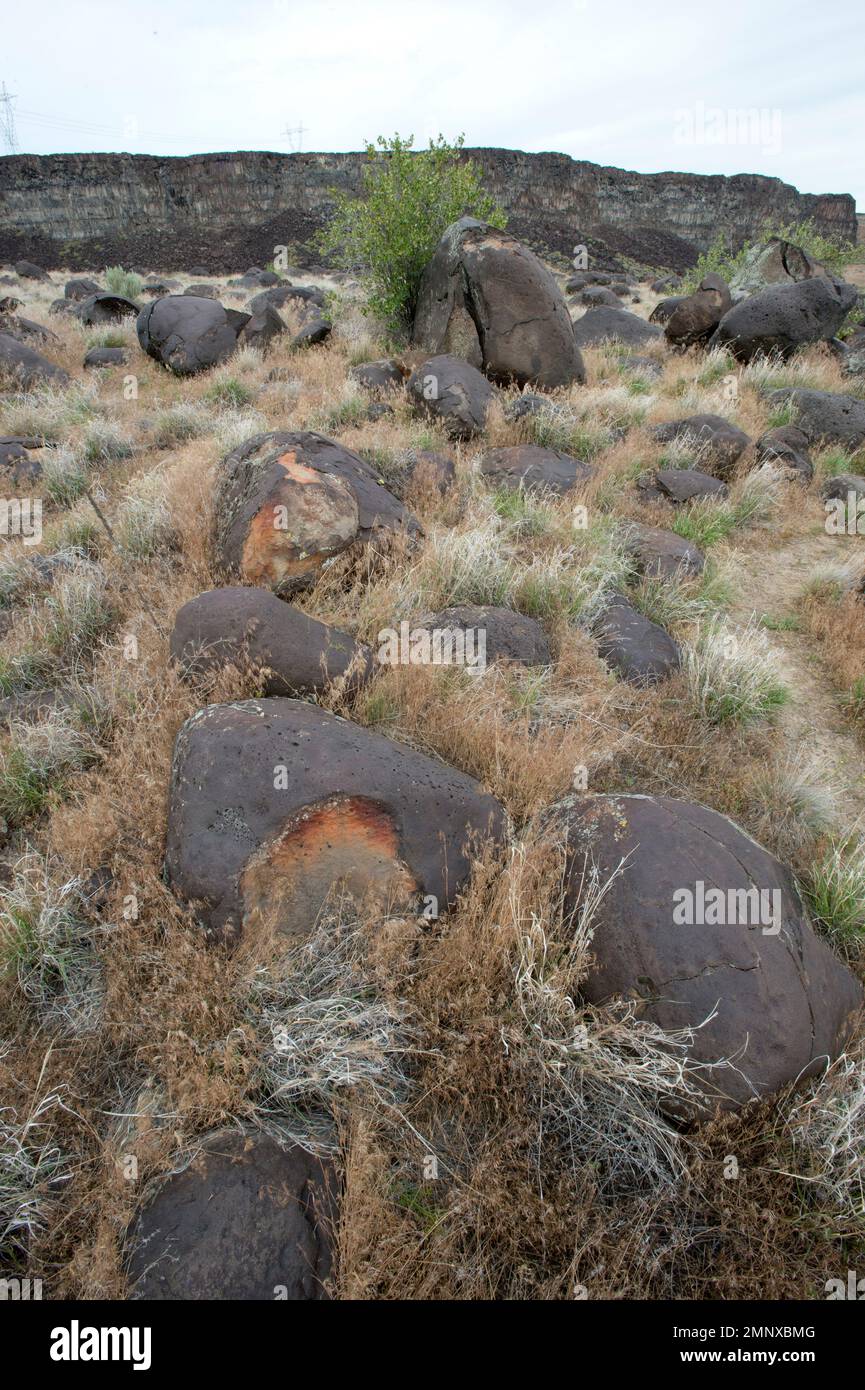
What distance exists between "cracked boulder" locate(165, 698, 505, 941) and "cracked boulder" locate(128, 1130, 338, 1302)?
0.61 metres

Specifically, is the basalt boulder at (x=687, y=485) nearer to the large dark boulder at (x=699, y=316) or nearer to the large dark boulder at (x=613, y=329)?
the large dark boulder at (x=699, y=316)

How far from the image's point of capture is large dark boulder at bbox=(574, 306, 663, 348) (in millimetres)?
12688

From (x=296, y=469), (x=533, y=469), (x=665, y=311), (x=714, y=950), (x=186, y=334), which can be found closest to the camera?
(x=714, y=950)

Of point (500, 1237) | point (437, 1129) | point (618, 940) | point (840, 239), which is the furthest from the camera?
point (840, 239)

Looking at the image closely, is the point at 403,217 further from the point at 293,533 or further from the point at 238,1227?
the point at 238,1227

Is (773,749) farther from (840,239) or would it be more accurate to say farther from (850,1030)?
(840,239)

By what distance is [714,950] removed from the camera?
229cm

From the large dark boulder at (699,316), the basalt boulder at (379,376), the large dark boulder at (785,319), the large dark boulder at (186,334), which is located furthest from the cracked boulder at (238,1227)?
the large dark boulder at (699,316)

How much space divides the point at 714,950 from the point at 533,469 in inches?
196

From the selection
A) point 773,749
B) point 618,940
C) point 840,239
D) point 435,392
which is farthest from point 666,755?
point 840,239

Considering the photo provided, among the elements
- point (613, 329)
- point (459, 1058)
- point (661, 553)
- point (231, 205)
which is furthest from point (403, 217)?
point (231, 205)

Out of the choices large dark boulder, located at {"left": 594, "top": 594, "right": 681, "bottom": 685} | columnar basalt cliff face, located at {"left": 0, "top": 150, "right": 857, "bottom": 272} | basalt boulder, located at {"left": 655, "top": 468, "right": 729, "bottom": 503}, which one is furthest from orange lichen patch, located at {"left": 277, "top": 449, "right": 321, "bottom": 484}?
columnar basalt cliff face, located at {"left": 0, "top": 150, "right": 857, "bottom": 272}
